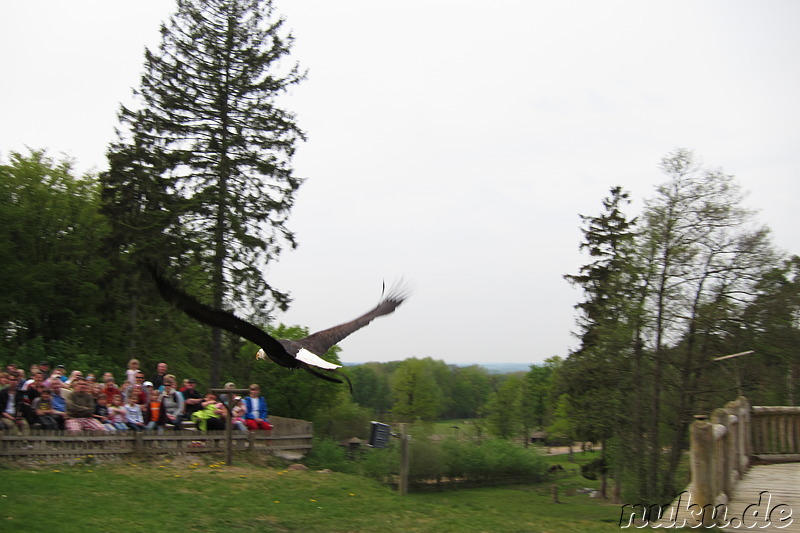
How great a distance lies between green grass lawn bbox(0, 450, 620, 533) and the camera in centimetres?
868

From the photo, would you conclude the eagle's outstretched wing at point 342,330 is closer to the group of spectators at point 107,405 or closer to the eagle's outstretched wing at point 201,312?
the eagle's outstretched wing at point 201,312

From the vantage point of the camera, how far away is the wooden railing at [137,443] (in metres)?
11.8

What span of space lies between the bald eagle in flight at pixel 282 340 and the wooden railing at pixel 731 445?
4418 millimetres

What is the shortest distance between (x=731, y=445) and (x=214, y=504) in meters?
7.53

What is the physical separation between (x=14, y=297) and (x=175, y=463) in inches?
603

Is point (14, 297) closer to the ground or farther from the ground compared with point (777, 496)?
farther from the ground

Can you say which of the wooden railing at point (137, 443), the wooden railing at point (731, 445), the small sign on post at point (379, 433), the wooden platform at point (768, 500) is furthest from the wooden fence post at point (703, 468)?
the small sign on post at point (379, 433)

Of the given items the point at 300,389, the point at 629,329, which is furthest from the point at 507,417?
the point at 629,329

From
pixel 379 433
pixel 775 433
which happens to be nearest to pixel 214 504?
pixel 379 433

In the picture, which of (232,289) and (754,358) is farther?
(232,289)

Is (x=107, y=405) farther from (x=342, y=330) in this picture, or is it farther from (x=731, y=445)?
(x=731, y=445)

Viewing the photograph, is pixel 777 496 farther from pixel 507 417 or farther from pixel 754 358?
pixel 507 417

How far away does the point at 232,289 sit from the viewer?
22.8 meters

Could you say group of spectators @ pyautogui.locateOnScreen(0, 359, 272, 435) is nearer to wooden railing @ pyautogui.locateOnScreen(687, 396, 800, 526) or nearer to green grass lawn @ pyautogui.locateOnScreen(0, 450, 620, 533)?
green grass lawn @ pyautogui.locateOnScreen(0, 450, 620, 533)
